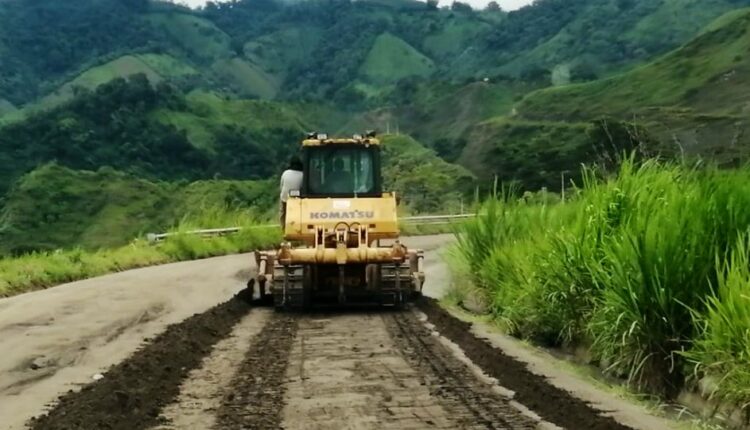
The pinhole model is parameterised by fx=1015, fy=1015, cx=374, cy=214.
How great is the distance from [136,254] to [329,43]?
152m

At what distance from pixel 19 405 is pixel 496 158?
70.8 metres

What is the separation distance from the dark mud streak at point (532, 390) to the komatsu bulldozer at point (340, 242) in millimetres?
3732

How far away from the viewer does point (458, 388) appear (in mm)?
9406

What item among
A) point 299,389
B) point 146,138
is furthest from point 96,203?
point 299,389

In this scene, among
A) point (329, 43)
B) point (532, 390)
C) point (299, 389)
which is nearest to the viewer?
point (532, 390)

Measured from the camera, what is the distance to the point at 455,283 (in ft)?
59.6

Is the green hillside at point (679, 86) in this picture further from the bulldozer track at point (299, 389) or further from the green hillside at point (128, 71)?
the bulldozer track at point (299, 389)

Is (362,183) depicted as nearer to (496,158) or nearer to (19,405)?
(19,405)

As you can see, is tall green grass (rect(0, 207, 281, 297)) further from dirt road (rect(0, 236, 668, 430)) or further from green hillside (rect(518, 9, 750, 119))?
green hillside (rect(518, 9, 750, 119))

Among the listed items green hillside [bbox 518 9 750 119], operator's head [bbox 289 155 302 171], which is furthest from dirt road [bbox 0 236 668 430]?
green hillside [bbox 518 9 750 119]

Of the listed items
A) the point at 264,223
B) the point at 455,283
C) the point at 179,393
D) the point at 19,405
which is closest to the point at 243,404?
the point at 179,393

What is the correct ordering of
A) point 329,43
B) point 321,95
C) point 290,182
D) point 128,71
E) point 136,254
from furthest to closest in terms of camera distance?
point 329,43, point 321,95, point 128,71, point 136,254, point 290,182

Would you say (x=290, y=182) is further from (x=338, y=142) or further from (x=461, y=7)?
(x=461, y=7)

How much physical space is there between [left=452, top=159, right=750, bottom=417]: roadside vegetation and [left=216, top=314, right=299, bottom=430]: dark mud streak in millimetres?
3173
